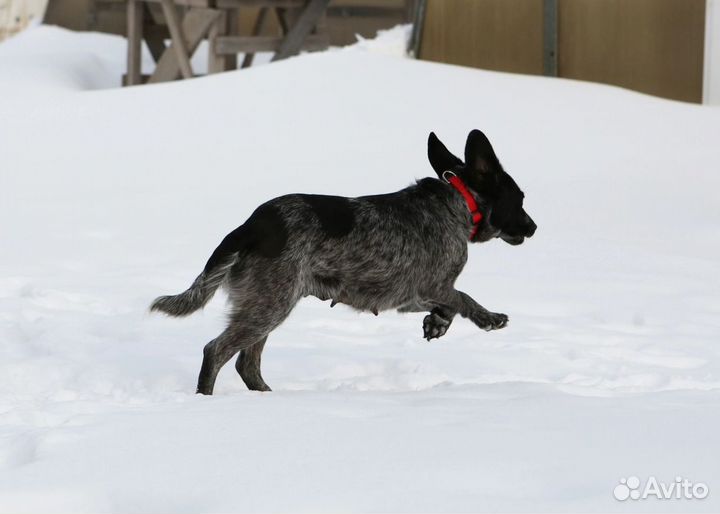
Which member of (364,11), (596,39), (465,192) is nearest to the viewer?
(465,192)

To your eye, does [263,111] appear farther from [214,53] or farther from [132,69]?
[132,69]

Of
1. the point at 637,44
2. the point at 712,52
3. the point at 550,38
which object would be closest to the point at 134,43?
the point at 550,38

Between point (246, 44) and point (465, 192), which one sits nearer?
point (465, 192)

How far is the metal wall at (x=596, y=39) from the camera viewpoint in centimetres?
1177

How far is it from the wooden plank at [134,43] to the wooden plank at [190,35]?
35cm

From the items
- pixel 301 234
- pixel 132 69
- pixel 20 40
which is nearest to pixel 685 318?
pixel 301 234

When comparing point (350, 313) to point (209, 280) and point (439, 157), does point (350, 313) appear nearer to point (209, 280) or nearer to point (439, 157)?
point (439, 157)

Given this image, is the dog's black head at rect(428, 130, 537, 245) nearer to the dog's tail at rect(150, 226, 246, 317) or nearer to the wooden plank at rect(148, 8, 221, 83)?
the dog's tail at rect(150, 226, 246, 317)

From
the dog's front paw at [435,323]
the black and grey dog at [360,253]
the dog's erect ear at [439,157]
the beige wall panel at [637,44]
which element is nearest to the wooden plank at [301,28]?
the beige wall panel at [637,44]

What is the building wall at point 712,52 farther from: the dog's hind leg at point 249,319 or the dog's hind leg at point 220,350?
the dog's hind leg at point 220,350

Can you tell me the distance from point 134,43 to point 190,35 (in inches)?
57.2

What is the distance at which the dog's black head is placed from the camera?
5.18 meters

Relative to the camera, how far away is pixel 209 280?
16.0 feet

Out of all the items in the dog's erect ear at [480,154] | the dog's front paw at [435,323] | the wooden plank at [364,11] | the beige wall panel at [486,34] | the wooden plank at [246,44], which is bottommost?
the wooden plank at [364,11]
